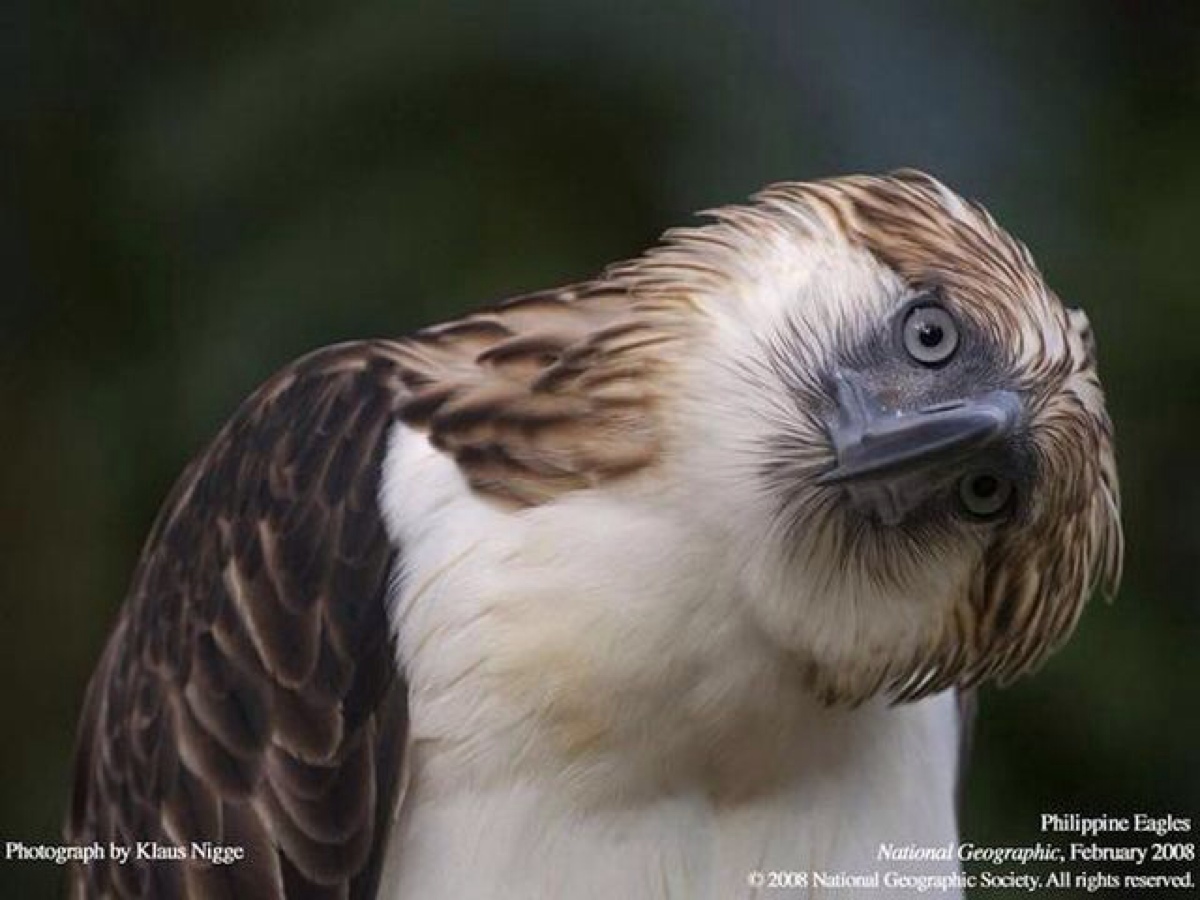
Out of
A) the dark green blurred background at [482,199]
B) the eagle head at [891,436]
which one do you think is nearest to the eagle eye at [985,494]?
the eagle head at [891,436]

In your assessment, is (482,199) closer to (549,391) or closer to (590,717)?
(549,391)

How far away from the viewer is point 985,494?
2.68m

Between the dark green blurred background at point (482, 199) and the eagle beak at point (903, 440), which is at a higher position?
the dark green blurred background at point (482, 199)

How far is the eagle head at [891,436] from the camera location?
2658mm

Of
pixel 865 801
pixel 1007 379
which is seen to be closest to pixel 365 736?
pixel 865 801

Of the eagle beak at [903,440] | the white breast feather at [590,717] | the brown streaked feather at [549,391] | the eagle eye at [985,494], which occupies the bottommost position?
the white breast feather at [590,717]

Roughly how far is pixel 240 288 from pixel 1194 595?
1.61 meters

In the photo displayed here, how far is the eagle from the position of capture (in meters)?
2.70

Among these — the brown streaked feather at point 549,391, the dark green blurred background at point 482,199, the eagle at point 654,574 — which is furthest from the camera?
the dark green blurred background at point 482,199

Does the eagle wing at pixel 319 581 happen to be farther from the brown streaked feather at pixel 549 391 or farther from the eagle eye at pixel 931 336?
the eagle eye at pixel 931 336

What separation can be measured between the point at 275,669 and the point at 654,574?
1.55 ft

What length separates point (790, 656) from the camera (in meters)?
2.80

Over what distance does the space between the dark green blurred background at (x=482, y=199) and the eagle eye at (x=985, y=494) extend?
1533mm

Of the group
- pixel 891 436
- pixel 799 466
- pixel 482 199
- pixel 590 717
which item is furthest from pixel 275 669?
pixel 482 199
